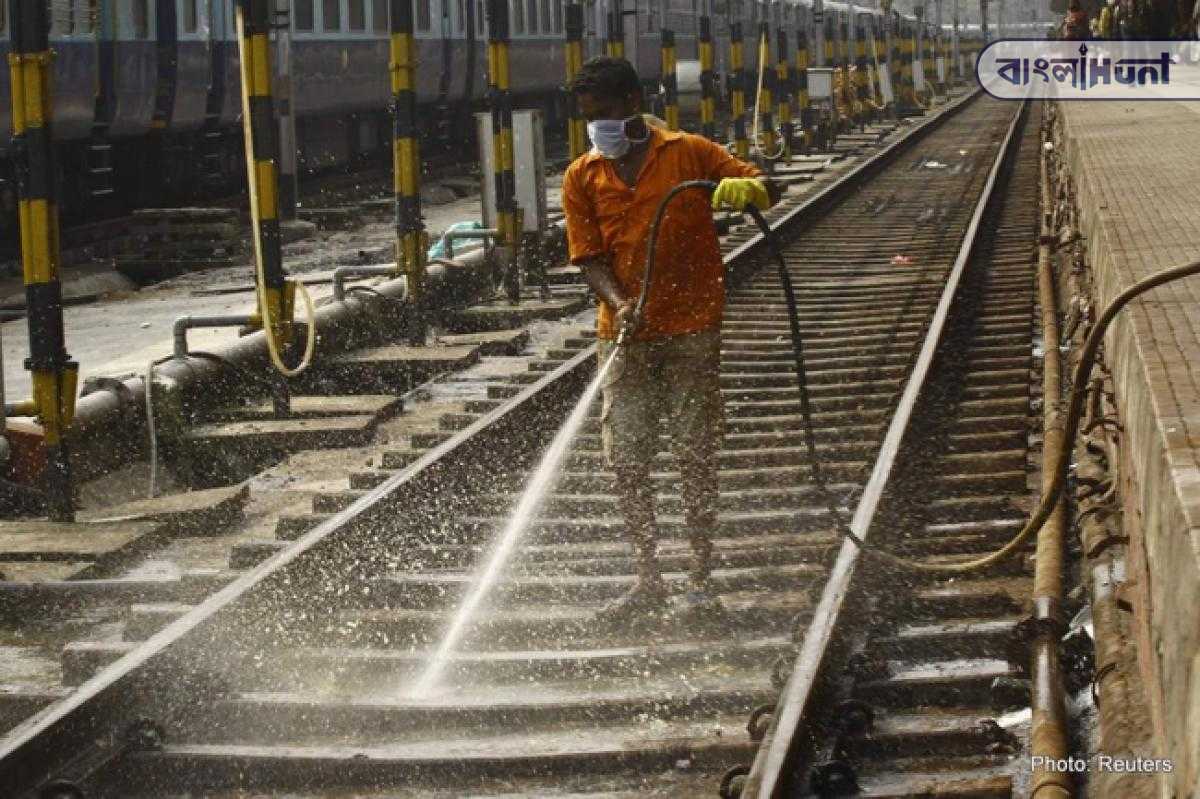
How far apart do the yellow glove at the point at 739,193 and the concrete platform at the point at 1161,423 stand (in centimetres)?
106

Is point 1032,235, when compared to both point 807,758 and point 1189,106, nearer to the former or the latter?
point 1189,106

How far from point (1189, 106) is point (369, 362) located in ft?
35.1

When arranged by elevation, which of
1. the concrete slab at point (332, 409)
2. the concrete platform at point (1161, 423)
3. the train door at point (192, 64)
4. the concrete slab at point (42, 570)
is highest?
the train door at point (192, 64)

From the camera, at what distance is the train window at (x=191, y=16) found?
19.6m

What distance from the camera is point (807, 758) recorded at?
4629 millimetres

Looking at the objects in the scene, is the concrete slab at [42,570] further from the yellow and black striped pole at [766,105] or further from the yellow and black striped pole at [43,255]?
the yellow and black striped pole at [766,105]

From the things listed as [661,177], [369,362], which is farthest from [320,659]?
[369,362]

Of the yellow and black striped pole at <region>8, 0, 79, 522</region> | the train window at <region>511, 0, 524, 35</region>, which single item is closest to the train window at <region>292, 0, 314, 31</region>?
the train window at <region>511, 0, 524, 35</region>

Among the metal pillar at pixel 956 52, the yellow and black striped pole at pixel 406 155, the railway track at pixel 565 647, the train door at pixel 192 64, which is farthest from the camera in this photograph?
the metal pillar at pixel 956 52

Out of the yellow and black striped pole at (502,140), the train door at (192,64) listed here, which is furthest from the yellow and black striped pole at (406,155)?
the train door at (192,64)

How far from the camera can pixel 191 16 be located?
19.7 metres

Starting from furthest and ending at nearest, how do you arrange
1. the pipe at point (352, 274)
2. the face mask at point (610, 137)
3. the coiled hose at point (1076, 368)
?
1. the pipe at point (352, 274)
2. the face mask at point (610, 137)
3. the coiled hose at point (1076, 368)

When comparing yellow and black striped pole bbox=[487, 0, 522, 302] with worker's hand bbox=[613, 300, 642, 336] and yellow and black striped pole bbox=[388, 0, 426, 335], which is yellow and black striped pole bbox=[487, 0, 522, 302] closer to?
yellow and black striped pole bbox=[388, 0, 426, 335]

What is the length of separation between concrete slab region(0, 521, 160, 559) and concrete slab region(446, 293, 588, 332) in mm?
5882
